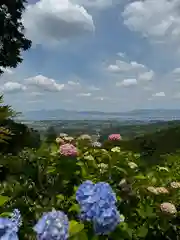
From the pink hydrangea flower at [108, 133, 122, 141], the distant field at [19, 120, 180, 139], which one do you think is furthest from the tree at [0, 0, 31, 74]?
the pink hydrangea flower at [108, 133, 122, 141]

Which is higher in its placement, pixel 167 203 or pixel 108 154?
pixel 108 154

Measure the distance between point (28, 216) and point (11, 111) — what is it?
0.99 m

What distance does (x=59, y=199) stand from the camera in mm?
2771

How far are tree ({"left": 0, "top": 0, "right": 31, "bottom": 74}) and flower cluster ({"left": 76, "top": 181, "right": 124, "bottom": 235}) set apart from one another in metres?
17.5

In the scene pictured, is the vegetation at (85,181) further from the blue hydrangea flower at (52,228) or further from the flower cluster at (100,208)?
the blue hydrangea flower at (52,228)

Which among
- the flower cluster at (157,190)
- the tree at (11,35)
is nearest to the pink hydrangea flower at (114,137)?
the flower cluster at (157,190)

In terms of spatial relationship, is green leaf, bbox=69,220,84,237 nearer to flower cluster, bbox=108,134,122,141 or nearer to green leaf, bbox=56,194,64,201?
green leaf, bbox=56,194,64,201

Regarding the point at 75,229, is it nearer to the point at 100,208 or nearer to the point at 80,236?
the point at 80,236

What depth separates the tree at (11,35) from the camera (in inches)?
756

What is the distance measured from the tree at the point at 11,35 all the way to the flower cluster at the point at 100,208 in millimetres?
17486

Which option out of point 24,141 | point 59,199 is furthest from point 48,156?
point 24,141

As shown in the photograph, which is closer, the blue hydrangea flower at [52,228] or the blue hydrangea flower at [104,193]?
the blue hydrangea flower at [52,228]

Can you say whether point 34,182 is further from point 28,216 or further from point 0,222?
point 0,222

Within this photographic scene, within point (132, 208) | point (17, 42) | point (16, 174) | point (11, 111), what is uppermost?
point (17, 42)
